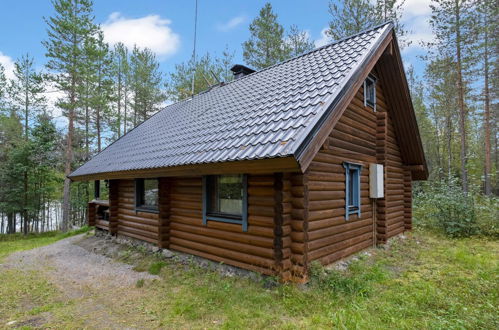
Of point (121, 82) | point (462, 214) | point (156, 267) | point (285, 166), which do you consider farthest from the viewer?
point (121, 82)

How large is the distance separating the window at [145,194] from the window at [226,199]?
259 centimetres

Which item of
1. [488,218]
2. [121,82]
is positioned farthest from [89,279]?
[121,82]

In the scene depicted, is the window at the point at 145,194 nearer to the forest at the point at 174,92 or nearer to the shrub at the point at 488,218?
the forest at the point at 174,92

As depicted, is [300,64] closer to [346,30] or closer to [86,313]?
[86,313]

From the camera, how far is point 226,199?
5.46 metres

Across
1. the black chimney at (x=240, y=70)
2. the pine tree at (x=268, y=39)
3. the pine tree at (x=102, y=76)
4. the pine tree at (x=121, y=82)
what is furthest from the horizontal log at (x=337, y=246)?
the pine tree at (x=121, y=82)

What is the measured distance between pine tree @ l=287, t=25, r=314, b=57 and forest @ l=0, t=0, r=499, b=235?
6 cm

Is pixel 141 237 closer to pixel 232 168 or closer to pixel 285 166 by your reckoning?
pixel 232 168

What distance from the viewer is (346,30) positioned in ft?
46.8

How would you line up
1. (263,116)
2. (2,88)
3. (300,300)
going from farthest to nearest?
1. (2,88)
2. (263,116)
3. (300,300)

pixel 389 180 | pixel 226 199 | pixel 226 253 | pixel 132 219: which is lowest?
pixel 226 253

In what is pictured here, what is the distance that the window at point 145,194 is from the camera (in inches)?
300

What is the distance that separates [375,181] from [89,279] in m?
6.60

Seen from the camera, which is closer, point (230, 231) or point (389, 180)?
point (230, 231)
